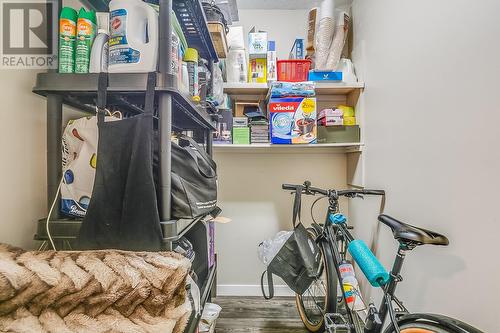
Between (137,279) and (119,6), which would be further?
(119,6)

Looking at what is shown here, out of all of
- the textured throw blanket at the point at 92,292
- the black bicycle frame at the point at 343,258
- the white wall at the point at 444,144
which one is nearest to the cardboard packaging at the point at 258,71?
the white wall at the point at 444,144

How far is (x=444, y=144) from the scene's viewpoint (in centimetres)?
109

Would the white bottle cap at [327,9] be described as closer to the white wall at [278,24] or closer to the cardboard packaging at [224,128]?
the white wall at [278,24]

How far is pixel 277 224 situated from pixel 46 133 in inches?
72.3

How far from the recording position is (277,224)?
2344 mm

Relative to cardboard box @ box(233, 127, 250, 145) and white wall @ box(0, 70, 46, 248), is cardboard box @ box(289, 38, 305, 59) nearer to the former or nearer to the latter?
cardboard box @ box(233, 127, 250, 145)

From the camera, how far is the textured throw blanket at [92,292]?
0.57 metres

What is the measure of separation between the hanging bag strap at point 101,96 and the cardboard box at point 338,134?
5.18 feet

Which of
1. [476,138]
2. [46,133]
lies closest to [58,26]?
[46,133]

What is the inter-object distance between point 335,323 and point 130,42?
1.82 metres

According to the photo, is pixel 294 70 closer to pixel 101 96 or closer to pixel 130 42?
pixel 130 42

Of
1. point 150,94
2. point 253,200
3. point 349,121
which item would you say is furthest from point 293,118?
point 150,94

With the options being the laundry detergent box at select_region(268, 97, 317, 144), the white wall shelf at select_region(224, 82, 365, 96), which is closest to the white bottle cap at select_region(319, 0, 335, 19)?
the white wall shelf at select_region(224, 82, 365, 96)

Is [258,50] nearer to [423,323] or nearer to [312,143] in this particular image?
[312,143]
